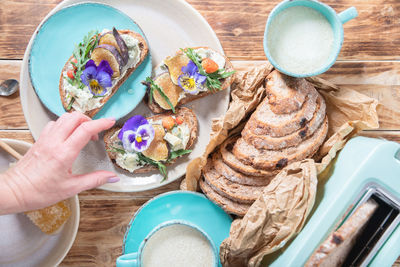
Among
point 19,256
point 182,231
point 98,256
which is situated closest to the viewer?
point 182,231

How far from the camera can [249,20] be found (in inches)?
73.6

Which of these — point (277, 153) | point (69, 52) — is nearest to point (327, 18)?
point (277, 153)

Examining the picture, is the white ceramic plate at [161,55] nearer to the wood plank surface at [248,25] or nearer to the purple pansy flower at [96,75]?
the wood plank surface at [248,25]

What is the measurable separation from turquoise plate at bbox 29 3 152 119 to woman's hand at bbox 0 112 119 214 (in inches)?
11.4

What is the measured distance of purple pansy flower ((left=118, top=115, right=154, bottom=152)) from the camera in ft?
5.59

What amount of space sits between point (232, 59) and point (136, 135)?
620 mm

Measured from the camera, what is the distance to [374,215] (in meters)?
1.28

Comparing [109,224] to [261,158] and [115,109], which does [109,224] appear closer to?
[115,109]

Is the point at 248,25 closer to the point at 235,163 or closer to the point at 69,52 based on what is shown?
the point at 235,163

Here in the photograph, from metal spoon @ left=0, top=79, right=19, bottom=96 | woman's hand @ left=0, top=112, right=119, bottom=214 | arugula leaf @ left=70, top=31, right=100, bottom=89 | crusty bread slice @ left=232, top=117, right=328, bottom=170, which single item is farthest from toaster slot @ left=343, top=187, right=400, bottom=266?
metal spoon @ left=0, top=79, right=19, bottom=96

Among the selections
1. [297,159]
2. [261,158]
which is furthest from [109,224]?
[297,159]

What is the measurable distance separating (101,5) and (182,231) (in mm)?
1095

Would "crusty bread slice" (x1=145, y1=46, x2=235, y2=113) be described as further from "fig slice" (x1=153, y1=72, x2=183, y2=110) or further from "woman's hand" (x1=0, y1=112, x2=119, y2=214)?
"woman's hand" (x1=0, y1=112, x2=119, y2=214)

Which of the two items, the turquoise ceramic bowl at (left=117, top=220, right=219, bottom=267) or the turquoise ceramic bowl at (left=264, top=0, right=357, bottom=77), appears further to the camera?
the turquoise ceramic bowl at (left=264, top=0, right=357, bottom=77)
